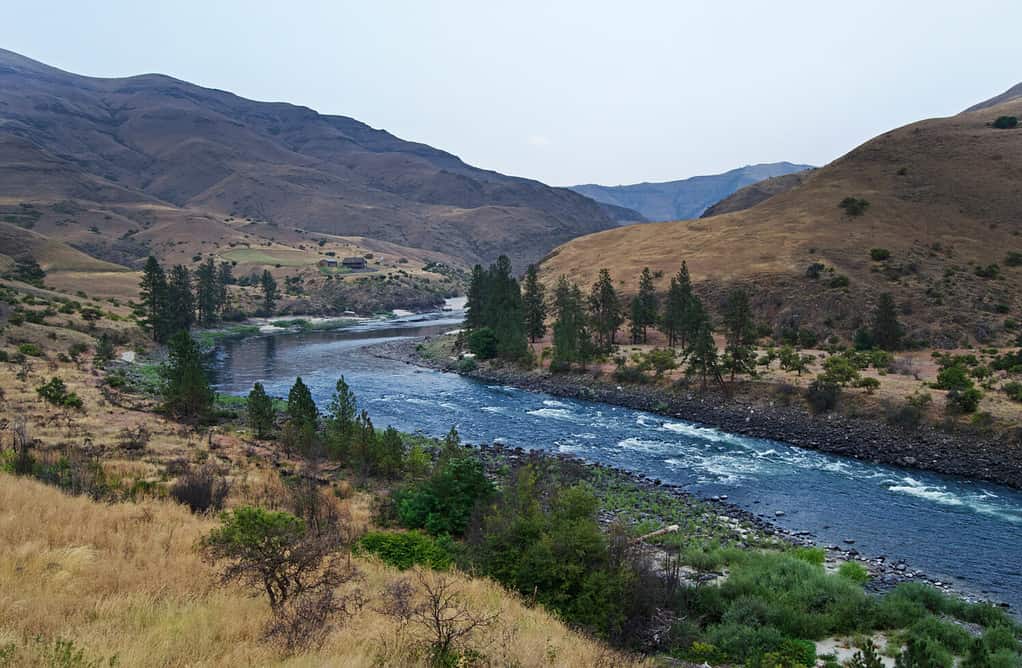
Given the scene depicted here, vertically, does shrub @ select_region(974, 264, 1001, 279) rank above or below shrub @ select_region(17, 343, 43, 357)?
above

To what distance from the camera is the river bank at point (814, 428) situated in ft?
95.0

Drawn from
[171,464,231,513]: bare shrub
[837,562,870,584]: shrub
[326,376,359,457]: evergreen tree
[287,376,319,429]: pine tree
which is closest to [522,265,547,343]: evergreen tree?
[287,376,319,429]: pine tree

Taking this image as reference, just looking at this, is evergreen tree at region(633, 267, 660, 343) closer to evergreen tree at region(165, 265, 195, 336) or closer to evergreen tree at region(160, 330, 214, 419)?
evergreen tree at region(160, 330, 214, 419)

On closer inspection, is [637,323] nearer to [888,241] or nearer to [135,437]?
[888,241]

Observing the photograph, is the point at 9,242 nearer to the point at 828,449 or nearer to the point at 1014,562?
the point at 828,449

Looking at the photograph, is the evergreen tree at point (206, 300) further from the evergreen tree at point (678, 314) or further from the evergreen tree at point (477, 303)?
the evergreen tree at point (678, 314)

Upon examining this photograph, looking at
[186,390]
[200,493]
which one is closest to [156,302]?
[186,390]

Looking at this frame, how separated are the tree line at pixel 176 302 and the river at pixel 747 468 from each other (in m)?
15.3

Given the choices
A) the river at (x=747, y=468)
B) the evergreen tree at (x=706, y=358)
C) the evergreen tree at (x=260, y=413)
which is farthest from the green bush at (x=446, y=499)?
the evergreen tree at (x=706, y=358)

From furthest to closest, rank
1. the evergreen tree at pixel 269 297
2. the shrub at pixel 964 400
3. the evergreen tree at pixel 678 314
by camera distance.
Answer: the evergreen tree at pixel 269 297
the evergreen tree at pixel 678 314
the shrub at pixel 964 400

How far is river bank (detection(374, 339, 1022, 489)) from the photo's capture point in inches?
1141

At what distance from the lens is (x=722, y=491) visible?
88.0ft

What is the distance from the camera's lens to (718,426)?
38.3m

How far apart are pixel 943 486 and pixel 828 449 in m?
6.11
